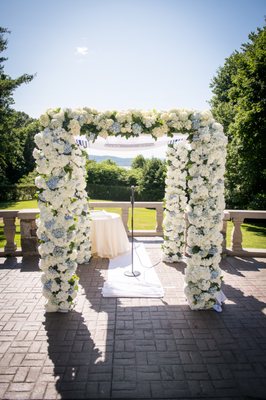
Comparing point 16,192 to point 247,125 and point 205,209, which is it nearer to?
point 247,125

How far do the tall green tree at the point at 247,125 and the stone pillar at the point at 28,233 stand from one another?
13.7 meters

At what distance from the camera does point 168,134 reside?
5.42 metres

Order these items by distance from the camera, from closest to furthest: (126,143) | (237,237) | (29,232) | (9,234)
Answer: (126,143)
(29,232)
(9,234)
(237,237)

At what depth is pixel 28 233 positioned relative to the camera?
8891mm

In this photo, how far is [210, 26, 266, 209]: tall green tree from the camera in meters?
15.5

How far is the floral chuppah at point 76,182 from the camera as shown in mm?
5148

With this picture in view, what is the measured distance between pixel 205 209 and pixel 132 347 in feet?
9.77

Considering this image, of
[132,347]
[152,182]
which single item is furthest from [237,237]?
[152,182]

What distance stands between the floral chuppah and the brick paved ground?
1.82ft

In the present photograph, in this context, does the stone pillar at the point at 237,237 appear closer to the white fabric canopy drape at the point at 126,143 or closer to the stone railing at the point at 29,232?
the stone railing at the point at 29,232

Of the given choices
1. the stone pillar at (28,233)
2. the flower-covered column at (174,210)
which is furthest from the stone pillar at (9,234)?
the flower-covered column at (174,210)

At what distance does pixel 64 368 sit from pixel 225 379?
2.44 metres

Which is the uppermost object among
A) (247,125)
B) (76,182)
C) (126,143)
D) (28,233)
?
Answer: (247,125)

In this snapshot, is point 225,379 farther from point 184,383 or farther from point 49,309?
point 49,309
